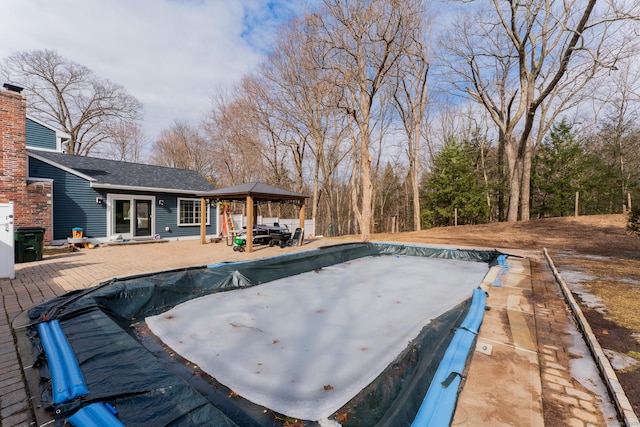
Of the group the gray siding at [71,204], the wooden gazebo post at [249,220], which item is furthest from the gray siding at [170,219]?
the wooden gazebo post at [249,220]

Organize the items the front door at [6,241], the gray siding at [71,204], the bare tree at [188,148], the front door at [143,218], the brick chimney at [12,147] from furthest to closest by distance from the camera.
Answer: the bare tree at [188,148]
the front door at [143,218]
the gray siding at [71,204]
the brick chimney at [12,147]
the front door at [6,241]

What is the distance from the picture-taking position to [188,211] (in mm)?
11344

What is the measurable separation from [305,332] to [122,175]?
10.3 metres

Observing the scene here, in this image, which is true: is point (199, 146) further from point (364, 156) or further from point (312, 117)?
point (364, 156)

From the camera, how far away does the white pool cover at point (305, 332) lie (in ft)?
7.17

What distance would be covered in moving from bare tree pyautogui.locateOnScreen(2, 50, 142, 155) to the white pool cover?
68.9 ft

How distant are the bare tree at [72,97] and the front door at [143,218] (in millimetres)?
12849

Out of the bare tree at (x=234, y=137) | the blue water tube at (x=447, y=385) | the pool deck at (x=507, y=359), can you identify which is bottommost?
the pool deck at (x=507, y=359)

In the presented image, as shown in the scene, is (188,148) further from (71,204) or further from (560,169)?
(560,169)

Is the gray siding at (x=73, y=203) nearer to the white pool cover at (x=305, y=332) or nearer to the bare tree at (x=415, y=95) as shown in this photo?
the white pool cover at (x=305, y=332)

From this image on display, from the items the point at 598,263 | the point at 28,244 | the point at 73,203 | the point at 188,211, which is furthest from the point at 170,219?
the point at 598,263

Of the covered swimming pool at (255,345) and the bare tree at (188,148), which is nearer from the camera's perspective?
the covered swimming pool at (255,345)

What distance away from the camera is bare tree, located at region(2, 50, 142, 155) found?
57.0 feet

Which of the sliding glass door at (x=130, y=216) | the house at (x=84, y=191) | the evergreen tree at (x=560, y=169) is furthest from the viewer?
the evergreen tree at (x=560, y=169)
